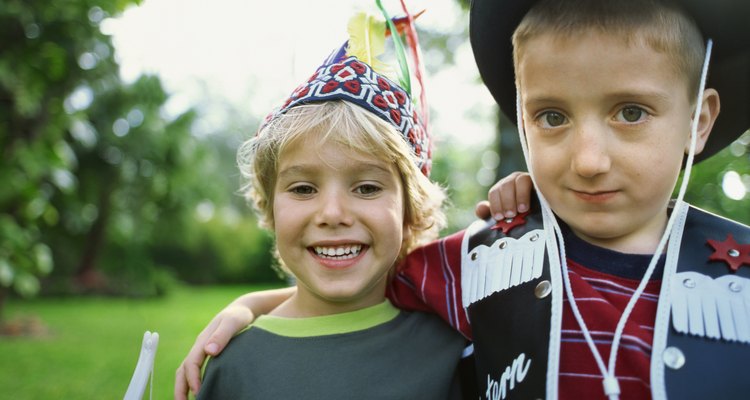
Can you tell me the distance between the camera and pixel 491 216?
2402 mm

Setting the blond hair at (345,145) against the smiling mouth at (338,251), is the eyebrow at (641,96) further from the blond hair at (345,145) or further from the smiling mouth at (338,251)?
the smiling mouth at (338,251)

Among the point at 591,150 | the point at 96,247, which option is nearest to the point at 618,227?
the point at 591,150

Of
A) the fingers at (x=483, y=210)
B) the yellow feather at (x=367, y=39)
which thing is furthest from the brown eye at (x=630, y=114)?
the yellow feather at (x=367, y=39)

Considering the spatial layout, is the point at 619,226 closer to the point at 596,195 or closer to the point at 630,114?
the point at 596,195

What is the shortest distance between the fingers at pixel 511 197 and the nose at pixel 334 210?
0.51 meters

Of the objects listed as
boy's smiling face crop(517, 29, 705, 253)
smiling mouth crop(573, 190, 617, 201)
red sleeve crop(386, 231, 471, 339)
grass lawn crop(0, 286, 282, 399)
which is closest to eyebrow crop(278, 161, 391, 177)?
red sleeve crop(386, 231, 471, 339)

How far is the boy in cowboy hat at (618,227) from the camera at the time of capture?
5.69 feet

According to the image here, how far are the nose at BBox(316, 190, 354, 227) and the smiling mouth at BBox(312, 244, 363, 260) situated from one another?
8cm

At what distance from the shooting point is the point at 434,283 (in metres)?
2.32

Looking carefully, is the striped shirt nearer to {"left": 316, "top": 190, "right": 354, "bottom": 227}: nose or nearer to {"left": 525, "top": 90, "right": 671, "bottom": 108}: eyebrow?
{"left": 525, "top": 90, "right": 671, "bottom": 108}: eyebrow

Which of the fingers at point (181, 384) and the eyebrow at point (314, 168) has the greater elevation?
the eyebrow at point (314, 168)

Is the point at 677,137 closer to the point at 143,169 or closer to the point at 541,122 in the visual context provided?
the point at 541,122

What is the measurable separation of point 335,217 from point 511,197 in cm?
61

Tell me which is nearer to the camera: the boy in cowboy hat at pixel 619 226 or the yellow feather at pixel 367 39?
the boy in cowboy hat at pixel 619 226
